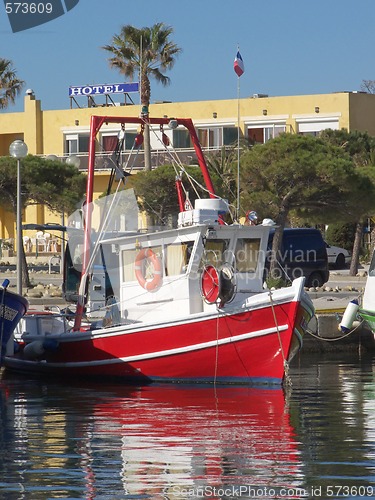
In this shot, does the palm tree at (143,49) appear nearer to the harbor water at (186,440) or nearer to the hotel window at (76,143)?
the hotel window at (76,143)

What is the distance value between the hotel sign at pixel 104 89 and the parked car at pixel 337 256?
14.6 meters

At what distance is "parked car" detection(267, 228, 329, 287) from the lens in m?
34.7

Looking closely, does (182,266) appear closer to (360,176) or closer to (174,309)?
(174,309)

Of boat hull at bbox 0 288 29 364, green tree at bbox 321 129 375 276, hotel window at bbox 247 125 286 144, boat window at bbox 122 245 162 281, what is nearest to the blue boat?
boat hull at bbox 0 288 29 364

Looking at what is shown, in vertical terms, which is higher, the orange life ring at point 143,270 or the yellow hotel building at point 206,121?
the yellow hotel building at point 206,121

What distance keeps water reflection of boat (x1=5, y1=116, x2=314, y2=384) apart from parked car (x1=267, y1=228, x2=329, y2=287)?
14.6 m

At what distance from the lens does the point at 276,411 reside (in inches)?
628

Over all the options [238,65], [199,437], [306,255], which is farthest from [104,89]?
[199,437]

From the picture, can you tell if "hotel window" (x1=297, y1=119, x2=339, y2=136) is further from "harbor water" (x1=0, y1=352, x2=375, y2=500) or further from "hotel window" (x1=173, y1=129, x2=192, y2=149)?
"harbor water" (x1=0, y1=352, x2=375, y2=500)

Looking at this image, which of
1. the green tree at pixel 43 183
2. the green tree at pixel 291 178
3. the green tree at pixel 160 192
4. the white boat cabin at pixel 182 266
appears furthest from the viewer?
the green tree at pixel 160 192

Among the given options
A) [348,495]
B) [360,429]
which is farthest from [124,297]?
[348,495]

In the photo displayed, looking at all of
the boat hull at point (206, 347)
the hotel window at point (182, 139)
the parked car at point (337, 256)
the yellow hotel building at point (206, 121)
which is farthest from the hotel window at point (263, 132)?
the boat hull at point (206, 347)

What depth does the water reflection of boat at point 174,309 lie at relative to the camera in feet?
58.9

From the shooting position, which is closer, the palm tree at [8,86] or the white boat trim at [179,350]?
the white boat trim at [179,350]
